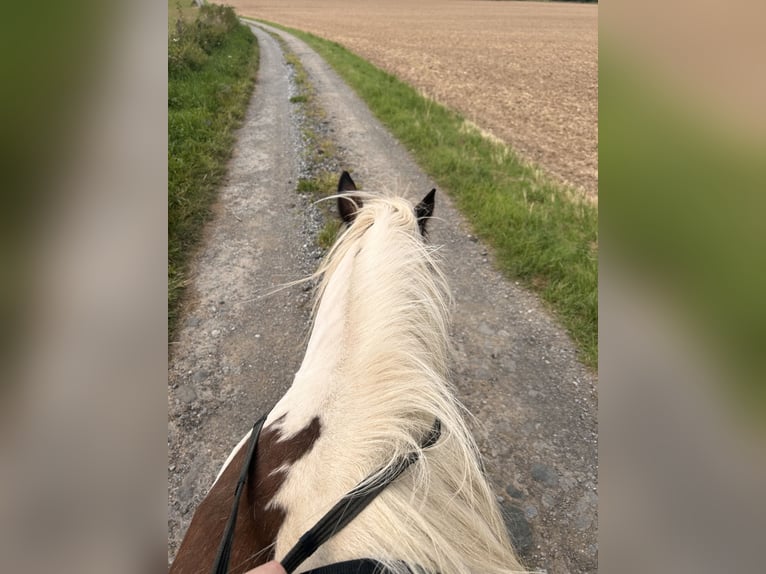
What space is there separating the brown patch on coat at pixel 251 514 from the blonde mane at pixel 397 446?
0.04 meters

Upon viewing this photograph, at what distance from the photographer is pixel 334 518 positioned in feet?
3.34

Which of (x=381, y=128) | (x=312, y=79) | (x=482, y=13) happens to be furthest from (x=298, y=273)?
(x=482, y=13)

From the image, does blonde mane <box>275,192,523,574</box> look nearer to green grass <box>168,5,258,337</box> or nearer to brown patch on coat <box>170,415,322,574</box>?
brown patch on coat <box>170,415,322,574</box>

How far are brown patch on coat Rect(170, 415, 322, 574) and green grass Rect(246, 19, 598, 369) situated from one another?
2.57 metres

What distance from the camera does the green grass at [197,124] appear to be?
416cm

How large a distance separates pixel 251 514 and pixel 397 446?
0.44 metres

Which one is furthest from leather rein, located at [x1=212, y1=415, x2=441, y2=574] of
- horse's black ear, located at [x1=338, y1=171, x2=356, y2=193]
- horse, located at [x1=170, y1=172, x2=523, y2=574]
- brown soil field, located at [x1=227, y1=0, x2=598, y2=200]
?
horse's black ear, located at [x1=338, y1=171, x2=356, y2=193]

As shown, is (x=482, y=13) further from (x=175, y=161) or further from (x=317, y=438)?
(x=317, y=438)
